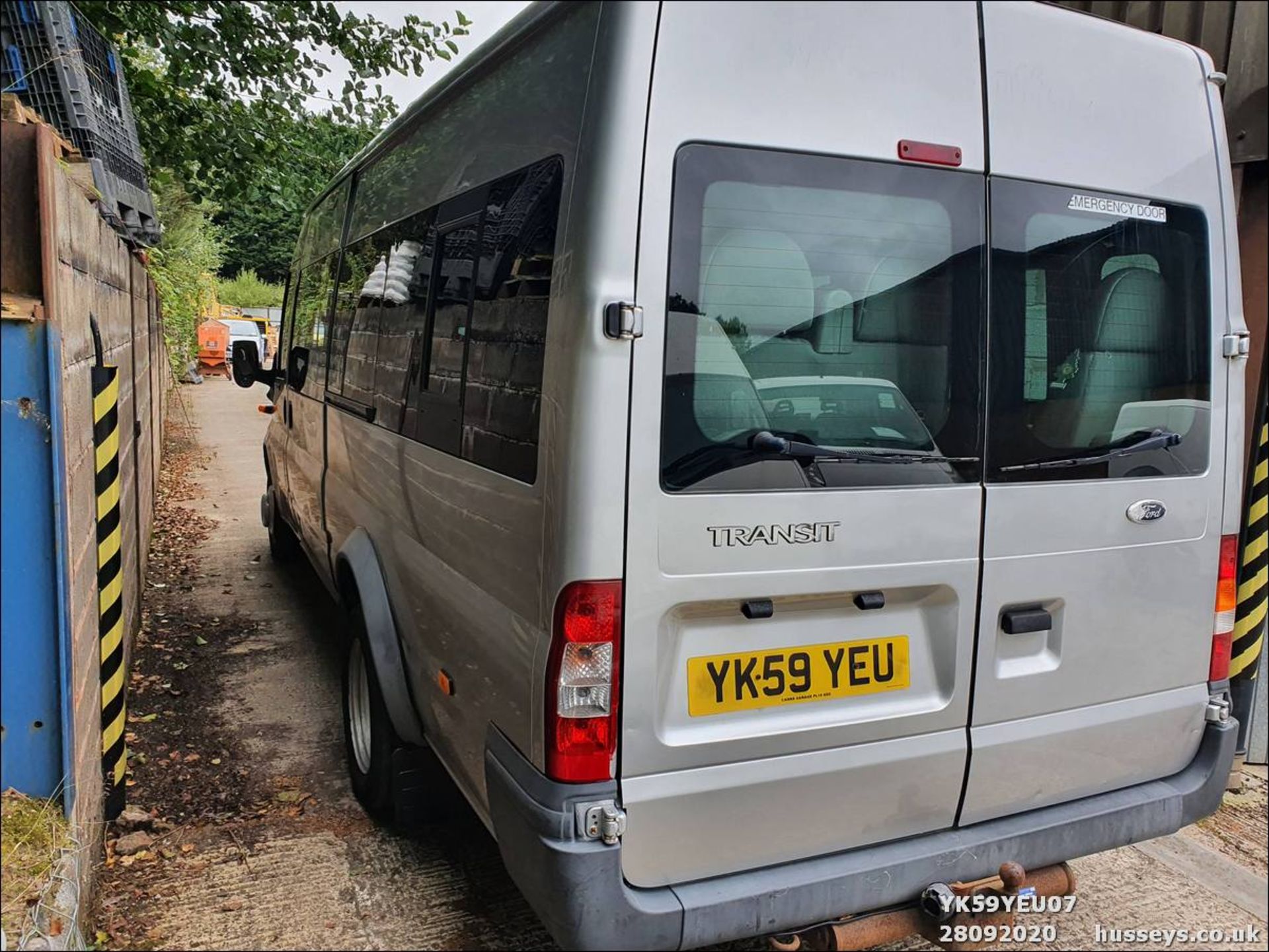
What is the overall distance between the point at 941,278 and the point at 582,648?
1.30 m

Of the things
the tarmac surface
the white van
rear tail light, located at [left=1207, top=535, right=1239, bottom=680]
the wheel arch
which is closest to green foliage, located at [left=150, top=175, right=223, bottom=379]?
the tarmac surface

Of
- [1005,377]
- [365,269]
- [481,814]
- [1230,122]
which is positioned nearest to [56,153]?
[365,269]

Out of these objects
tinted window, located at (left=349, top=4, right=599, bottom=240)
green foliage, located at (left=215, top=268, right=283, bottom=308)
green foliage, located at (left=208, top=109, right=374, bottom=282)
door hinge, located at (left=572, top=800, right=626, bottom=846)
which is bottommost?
door hinge, located at (left=572, top=800, right=626, bottom=846)

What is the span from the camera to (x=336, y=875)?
3.19m

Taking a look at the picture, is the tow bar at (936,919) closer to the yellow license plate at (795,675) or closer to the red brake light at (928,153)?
the yellow license plate at (795,675)

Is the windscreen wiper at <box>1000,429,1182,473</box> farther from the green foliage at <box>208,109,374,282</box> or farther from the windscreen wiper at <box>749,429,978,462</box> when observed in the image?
the green foliage at <box>208,109,374,282</box>

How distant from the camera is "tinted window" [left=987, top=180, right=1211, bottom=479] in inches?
94.5

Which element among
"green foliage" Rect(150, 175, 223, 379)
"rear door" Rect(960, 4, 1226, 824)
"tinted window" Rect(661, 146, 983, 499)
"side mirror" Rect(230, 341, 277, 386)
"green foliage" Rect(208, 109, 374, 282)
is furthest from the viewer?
"green foliage" Rect(150, 175, 223, 379)

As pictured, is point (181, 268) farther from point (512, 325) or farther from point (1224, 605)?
point (1224, 605)

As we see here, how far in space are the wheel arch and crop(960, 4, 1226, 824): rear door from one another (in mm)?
1792

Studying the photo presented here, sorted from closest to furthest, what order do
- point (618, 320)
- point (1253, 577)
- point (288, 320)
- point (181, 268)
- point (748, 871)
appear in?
point (618, 320), point (748, 871), point (1253, 577), point (288, 320), point (181, 268)

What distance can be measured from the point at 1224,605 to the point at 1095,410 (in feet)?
2.59

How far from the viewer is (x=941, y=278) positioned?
2334 mm

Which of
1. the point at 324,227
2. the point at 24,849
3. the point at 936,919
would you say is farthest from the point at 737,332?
the point at 324,227
